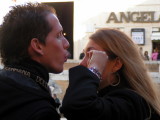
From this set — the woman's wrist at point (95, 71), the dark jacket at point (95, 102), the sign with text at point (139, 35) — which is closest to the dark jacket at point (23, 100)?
the dark jacket at point (95, 102)

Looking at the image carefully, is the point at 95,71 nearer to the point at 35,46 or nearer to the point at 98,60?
the point at 98,60

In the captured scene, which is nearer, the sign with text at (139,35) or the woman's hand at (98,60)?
the woman's hand at (98,60)

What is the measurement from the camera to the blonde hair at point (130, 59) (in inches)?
96.6

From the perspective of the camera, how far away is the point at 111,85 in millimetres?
2496

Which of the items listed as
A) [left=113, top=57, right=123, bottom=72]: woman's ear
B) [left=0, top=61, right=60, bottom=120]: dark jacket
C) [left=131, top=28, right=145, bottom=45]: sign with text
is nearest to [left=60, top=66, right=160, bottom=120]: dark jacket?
[left=113, top=57, right=123, bottom=72]: woman's ear

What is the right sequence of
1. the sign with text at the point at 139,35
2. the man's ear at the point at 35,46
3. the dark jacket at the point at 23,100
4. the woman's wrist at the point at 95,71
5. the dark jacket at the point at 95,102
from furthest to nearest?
the sign with text at the point at 139,35 → the woman's wrist at the point at 95,71 → the dark jacket at the point at 95,102 → the man's ear at the point at 35,46 → the dark jacket at the point at 23,100

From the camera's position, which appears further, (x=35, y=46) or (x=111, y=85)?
(x=111, y=85)

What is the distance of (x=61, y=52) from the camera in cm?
208

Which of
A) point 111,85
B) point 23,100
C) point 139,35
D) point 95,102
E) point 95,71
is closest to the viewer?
point 23,100

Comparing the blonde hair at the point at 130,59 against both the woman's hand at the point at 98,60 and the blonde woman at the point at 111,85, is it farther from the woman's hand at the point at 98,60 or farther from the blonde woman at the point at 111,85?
the woman's hand at the point at 98,60

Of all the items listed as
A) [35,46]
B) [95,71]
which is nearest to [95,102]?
[95,71]

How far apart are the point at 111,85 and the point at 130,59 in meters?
0.20

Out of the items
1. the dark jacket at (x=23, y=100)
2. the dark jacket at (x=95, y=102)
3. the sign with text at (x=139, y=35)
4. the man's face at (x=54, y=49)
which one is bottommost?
the sign with text at (x=139, y=35)

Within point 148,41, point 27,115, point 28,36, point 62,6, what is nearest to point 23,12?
point 28,36
